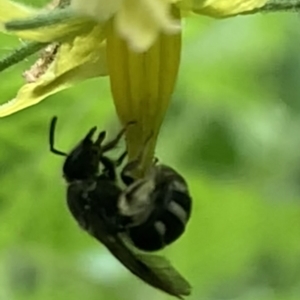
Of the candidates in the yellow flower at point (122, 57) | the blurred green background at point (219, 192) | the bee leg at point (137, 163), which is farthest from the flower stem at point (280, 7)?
the blurred green background at point (219, 192)

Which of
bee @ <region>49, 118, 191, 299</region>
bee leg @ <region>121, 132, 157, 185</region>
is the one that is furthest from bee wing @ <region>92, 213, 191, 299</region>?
bee leg @ <region>121, 132, 157, 185</region>

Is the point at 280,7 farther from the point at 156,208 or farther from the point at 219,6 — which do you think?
the point at 156,208

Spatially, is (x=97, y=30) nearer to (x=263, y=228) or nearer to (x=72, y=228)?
(x=72, y=228)

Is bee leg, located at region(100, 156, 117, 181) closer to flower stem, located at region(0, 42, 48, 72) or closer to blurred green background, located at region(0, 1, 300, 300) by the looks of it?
flower stem, located at region(0, 42, 48, 72)

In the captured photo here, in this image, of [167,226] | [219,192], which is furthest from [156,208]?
[219,192]

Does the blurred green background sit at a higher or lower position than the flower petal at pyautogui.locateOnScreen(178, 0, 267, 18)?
lower
